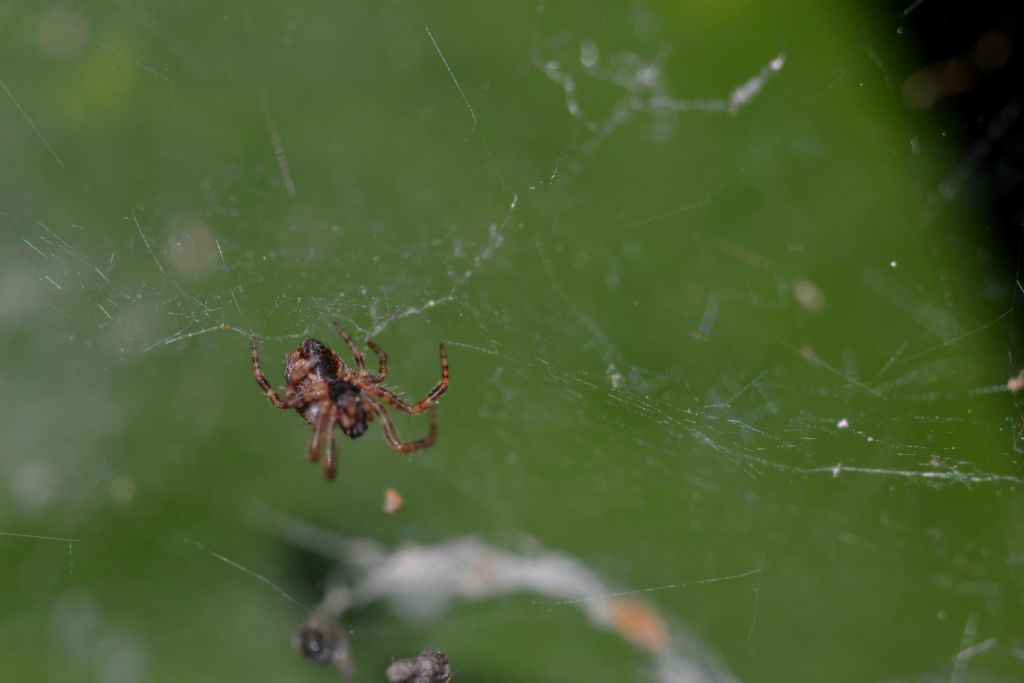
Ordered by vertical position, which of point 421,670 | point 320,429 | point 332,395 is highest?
point 332,395

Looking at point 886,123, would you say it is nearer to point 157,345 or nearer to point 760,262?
point 760,262

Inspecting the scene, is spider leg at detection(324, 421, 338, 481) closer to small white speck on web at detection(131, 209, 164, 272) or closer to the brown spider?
the brown spider

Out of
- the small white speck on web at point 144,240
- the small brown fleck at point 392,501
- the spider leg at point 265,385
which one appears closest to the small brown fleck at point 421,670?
the small brown fleck at point 392,501

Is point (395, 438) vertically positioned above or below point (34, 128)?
below

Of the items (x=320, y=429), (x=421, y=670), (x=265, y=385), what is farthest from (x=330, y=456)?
(x=421, y=670)

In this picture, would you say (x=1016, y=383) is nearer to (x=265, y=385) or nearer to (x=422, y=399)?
(x=422, y=399)

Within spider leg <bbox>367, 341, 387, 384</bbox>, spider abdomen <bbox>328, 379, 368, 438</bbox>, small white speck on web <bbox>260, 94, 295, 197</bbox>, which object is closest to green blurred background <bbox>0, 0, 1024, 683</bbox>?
small white speck on web <bbox>260, 94, 295, 197</bbox>

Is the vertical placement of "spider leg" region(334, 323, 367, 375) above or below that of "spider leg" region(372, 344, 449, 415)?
above
